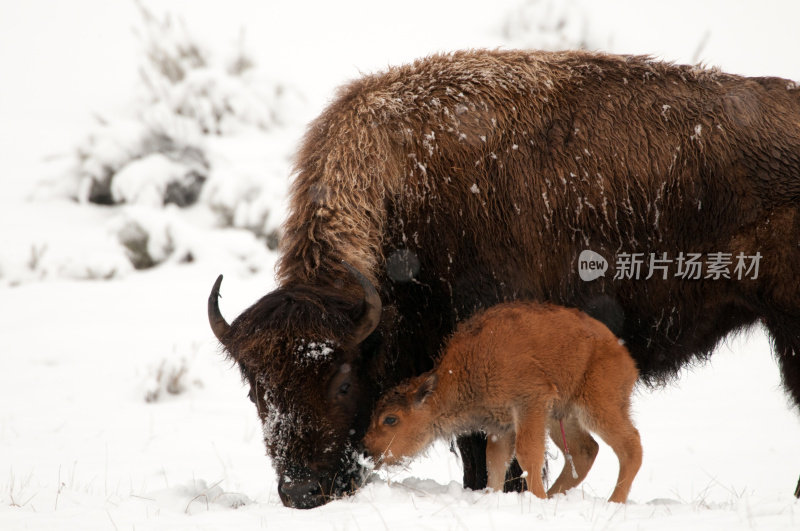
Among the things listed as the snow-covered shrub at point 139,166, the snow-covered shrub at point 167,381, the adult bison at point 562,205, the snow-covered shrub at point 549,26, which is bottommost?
the snow-covered shrub at point 167,381

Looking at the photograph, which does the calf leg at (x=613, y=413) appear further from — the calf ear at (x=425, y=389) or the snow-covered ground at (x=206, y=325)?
the calf ear at (x=425, y=389)

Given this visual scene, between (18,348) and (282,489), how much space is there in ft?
21.4

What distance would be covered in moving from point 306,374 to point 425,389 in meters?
0.73

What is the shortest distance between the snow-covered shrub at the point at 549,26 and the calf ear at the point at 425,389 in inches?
425

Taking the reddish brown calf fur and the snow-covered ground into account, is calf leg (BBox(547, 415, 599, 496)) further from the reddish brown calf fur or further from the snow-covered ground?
the snow-covered ground

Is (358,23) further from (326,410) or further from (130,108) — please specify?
(326,410)

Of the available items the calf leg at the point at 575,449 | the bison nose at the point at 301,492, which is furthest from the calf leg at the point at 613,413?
the bison nose at the point at 301,492

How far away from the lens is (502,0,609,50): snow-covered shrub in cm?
1424

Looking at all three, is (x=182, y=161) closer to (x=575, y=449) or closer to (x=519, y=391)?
(x=575, y=449)

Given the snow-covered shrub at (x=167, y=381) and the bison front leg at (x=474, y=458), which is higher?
the bison front leg at (x=474, y=458)

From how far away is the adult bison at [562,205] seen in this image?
455 centimetres

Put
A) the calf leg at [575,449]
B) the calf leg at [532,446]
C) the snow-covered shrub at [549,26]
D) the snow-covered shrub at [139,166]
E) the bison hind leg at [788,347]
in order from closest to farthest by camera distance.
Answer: the calf leg at [532,446]
the bison hind leg at [788,347]
the calf leg at [575,449]
the snow-covered shrub at [139,166]
the snow-covered shrub at [549,26]

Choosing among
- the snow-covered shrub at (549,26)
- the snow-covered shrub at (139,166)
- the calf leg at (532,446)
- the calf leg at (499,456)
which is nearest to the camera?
the calf leg at (532,446)

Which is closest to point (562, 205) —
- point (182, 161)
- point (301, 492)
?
point (301, 492)
